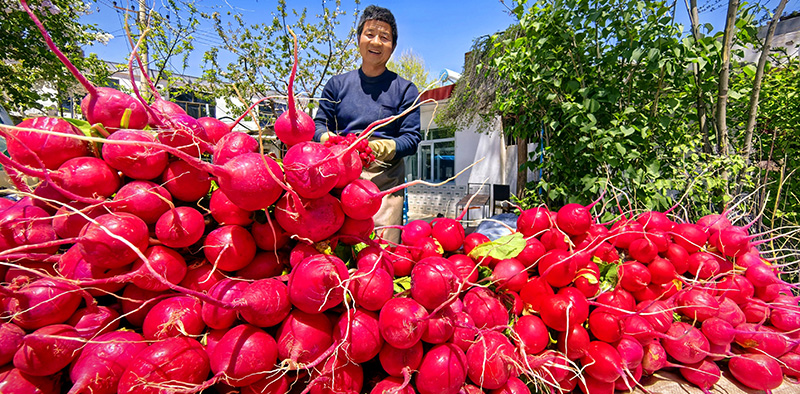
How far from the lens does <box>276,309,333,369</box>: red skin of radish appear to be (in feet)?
2.58

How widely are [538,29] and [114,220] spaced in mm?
3029

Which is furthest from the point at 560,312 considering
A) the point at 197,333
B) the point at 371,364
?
the point at 197,333

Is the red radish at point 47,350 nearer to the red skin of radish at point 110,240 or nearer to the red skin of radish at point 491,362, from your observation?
the red skin of radish at point 110,240

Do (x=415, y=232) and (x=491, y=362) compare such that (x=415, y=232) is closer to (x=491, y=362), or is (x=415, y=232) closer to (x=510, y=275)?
(x=510, y=275)

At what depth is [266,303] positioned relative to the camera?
2.56 ft

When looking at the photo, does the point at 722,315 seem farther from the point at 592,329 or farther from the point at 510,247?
the point at 510,247

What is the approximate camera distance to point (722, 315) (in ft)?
4.11

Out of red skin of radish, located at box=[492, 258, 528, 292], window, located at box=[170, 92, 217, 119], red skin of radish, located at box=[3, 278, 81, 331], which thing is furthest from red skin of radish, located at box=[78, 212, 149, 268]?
red skin of radish, located at box=[492, 258, 528, 292]

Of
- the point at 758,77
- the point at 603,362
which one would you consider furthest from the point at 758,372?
the point at 758,77

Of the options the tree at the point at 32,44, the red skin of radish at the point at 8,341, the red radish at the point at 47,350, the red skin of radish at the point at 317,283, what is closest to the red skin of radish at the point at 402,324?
the red skin of radish at the point at 317,283

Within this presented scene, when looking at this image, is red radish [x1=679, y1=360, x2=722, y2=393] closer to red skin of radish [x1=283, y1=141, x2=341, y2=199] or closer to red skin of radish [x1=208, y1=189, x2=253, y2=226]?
red skin of radish [x1=283, y1=141, x2=341, y2=199]

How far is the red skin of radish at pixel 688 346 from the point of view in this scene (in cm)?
114

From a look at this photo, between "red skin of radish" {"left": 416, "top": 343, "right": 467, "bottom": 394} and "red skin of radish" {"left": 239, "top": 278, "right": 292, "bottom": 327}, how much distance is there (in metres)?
0.41

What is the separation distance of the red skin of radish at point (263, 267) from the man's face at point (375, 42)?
5.59 feet
